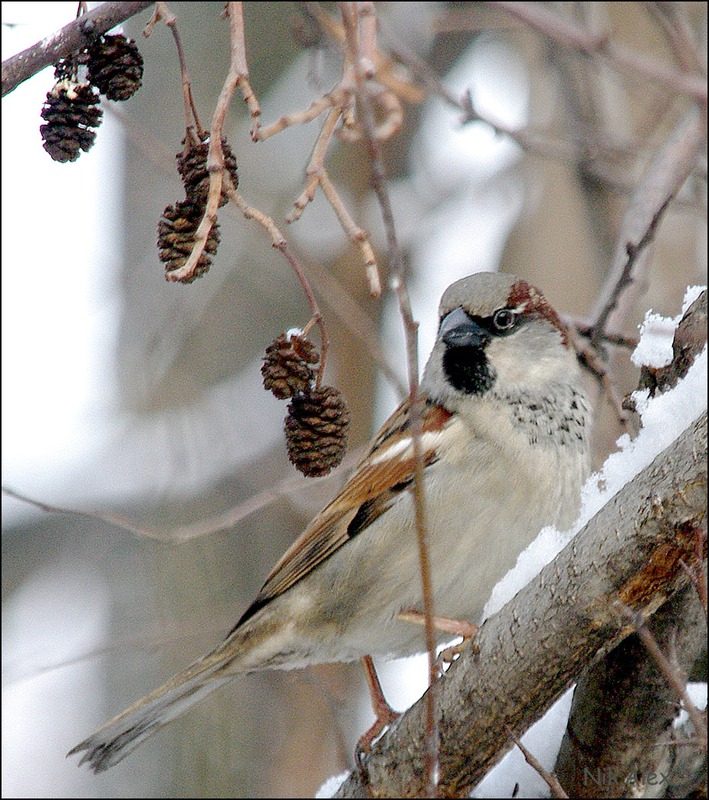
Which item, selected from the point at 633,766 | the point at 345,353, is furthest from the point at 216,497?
the point at 633,766

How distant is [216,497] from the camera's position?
4.20 m

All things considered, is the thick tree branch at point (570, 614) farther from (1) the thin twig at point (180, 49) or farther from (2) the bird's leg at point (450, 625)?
(1) the thin twig at point (180, 49)

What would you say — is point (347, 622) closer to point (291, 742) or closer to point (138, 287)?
point (291, 742)

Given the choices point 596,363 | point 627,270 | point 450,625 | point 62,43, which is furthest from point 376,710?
point 62,43

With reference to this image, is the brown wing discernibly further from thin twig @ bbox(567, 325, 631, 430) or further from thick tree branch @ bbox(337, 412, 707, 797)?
thick tree branch @ bbox(337, 412, 707, 797)

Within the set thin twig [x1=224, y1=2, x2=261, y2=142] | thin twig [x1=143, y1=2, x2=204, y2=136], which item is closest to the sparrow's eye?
thin twig [x1=143, y1=2, x2=204, y2=136]

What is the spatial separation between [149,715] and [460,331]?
130cm

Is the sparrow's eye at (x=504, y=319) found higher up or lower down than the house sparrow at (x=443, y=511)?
higher up

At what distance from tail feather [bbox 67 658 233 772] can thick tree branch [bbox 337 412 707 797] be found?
2.80ft

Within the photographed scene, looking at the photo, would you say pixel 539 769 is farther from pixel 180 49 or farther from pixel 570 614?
pixel 180 49

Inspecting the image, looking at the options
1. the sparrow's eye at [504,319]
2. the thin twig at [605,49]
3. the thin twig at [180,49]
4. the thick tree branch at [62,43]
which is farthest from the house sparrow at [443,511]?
the thick tree branch at [62,43]

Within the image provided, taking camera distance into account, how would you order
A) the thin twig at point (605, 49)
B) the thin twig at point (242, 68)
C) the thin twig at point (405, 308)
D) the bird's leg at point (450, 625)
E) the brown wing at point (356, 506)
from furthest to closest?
the thin twig at point (605, 49), the brown wing at point (356, 506), the bird's leg at point (450, 625), the thin twig at point (242, 68), the thin twig at point (405, 308)

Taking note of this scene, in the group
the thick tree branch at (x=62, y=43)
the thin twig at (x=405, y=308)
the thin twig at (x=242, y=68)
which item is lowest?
Answer: the thin twig at (x=405, y=308)

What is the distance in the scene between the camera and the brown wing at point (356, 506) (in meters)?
2.73
